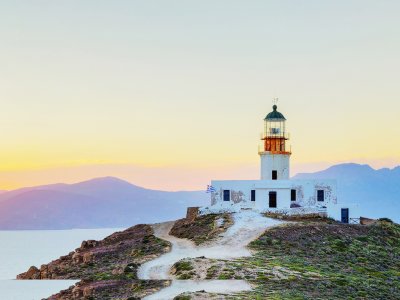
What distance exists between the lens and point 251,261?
51250 mm

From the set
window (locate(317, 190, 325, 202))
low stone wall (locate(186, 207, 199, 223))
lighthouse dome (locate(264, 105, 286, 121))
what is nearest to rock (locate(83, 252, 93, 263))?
low stone wall (locate(186, 207, 199, 223))

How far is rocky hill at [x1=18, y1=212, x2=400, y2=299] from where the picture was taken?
148ft

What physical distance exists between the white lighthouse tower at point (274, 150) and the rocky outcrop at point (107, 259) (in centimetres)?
1654

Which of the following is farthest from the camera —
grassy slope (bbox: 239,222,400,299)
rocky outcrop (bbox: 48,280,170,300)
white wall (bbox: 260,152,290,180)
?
white wall (bbox: 260,152,290,180)

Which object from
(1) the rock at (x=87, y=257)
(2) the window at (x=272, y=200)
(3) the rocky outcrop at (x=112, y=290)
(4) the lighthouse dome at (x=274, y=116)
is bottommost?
(3) the rocky outcrop at (x=112, y=290)

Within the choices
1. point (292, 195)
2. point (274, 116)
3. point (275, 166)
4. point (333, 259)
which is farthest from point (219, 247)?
point (274, 116)

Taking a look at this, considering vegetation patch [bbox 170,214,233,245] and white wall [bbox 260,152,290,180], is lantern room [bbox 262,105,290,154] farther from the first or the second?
vegetation patch [bbox 170,214,233,245]

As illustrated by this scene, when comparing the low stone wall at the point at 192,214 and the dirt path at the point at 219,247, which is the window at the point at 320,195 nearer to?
the dirt path at the point at 219,247

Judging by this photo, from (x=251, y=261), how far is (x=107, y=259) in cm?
1523

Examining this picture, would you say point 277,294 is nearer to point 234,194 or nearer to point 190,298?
point 190,298

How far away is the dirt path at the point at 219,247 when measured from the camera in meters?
49.9

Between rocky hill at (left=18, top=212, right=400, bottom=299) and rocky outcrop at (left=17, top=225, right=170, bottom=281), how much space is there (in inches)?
2.7

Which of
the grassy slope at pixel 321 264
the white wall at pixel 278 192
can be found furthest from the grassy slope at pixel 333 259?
the white wall at pixel 278 192

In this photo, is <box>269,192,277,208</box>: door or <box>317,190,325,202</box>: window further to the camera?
<box>317,190,325,202</box>: window
